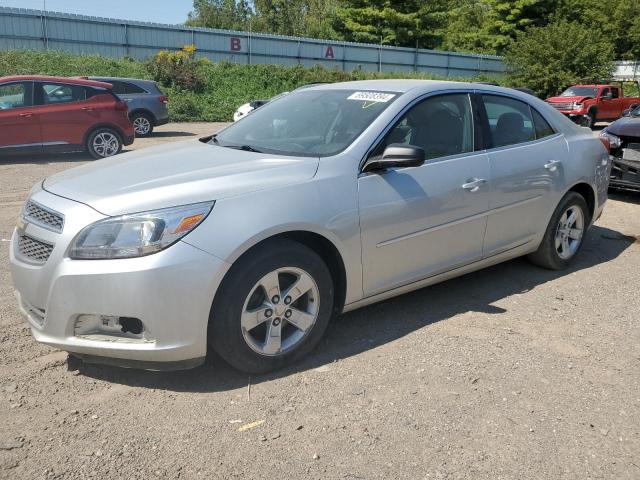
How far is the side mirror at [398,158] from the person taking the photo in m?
3.56

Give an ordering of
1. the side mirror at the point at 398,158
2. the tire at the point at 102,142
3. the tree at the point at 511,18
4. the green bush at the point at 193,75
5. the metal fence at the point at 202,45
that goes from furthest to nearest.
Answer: the tree at the point at 511,18 < the metal fence at the point at 202,45 < the green bush at the point at 193,75 < the tire at the point at 102,142 < the side mirror at the point at 398,158

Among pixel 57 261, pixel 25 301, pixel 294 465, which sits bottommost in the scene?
pixel 294 465

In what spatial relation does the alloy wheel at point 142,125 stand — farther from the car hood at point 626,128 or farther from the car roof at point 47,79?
the car hood at point 626,128

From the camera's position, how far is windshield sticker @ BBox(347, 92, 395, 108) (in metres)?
4.05

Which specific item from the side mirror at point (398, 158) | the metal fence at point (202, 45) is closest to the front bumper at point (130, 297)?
the side mirror at point (398, 158)

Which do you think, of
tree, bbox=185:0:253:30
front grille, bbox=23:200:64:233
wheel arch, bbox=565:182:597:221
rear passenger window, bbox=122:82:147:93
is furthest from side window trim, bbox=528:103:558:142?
tree, bbox=185:0:253:30

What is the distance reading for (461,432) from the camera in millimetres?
2898

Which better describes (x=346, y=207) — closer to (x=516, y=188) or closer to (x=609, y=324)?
(x=516, y=188)

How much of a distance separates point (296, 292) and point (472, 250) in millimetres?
1596

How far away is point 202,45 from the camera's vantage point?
29906 millimetres

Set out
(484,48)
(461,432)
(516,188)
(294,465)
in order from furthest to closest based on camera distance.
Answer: (484,48) < (516,188) < (461,432) < (294,465)

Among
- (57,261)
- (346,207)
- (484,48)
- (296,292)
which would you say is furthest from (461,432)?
(484,48)

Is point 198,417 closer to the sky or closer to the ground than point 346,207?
closer to the ground

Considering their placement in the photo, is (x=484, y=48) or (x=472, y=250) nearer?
(x=472, y=250)
